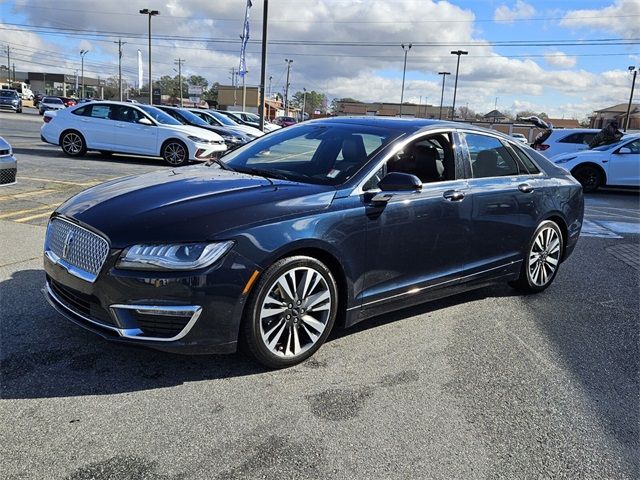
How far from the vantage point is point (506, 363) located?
12.6 ft

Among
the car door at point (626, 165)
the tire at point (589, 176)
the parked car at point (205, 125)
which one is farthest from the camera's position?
the parked car at point (205, 125)

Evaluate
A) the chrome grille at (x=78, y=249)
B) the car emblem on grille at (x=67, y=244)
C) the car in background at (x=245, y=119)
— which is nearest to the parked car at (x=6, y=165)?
the chrome grille at (x=78, y=249)

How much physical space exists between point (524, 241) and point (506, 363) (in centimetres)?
159

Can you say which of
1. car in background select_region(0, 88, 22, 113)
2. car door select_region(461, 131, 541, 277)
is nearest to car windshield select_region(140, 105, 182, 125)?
car door select_region(461, 131, 541, 277)

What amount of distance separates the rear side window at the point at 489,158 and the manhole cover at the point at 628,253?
9.14 ft

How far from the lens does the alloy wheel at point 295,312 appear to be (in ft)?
11.2

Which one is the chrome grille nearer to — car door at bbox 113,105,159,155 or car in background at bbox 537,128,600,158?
car door at bbox 113,105,159,155

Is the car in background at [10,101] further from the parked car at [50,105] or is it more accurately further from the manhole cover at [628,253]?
the manhole cover at [628,253]

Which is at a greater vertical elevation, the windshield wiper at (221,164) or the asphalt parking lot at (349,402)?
the windshield wiper at (221,164)

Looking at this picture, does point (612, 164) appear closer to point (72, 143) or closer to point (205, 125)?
point (205, 125)

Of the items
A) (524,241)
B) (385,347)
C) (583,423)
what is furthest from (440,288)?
(583,423)

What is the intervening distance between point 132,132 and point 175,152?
4.08ft

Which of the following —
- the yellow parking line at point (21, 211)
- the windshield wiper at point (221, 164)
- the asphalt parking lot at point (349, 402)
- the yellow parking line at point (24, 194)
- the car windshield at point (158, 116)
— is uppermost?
the car windshield at point (158, 116)

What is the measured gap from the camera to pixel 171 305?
3092 millimetres
